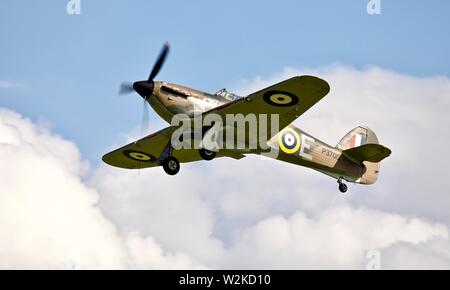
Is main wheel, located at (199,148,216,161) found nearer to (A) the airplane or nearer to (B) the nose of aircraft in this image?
(A) the airplane

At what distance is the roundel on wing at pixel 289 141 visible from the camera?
22.0m

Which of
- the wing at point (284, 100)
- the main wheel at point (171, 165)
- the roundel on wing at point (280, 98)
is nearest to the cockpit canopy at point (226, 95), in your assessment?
the wing at point (284, 100)

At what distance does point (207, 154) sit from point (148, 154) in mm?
2583

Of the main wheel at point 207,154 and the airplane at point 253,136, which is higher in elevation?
the airplane at point 253,136

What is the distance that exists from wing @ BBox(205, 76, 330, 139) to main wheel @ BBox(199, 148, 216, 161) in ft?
4.08

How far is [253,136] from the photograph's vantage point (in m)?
21.3

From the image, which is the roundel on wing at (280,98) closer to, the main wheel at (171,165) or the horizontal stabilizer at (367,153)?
the main wheel at (171,165)

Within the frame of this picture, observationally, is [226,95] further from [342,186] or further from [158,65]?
[342,186]

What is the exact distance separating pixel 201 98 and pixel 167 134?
5.28 ft

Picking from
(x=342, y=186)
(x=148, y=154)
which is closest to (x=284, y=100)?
(x=342, y=186)

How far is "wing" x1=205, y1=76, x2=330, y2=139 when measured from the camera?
18.8 meters

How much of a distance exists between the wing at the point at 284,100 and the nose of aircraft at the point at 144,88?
156cm
